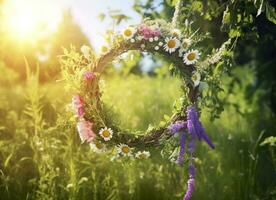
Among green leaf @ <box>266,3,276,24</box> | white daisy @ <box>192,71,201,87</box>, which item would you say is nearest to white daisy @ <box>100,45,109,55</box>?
white daisy @ <box>192,71,201,87</box>

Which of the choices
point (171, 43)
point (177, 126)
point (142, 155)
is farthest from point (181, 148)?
point (171, 43)

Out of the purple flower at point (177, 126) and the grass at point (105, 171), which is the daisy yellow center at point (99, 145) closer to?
the grass at point (105, 171)

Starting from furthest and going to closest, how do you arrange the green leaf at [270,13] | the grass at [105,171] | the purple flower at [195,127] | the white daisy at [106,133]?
the grass at [105,171]
the white daisy at [106,133]
the green leaf at [270,13]
the purple flower at [195,127]

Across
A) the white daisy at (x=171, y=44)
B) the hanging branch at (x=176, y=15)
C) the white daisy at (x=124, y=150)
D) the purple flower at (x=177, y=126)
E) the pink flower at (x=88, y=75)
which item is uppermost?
the hanging branch at (x=176, y=15)

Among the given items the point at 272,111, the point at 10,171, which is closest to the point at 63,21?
the point at 272,111

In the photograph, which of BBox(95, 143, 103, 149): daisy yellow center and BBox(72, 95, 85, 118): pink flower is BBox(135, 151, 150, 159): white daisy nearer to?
BBox(95, 143, 103, 149): daisy yellow center

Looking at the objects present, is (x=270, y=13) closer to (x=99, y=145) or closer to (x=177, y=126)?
(x=177, y=126)

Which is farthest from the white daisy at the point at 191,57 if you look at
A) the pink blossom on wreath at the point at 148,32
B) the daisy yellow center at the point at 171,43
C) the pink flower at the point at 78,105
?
the pink flower at the point at 78,105
